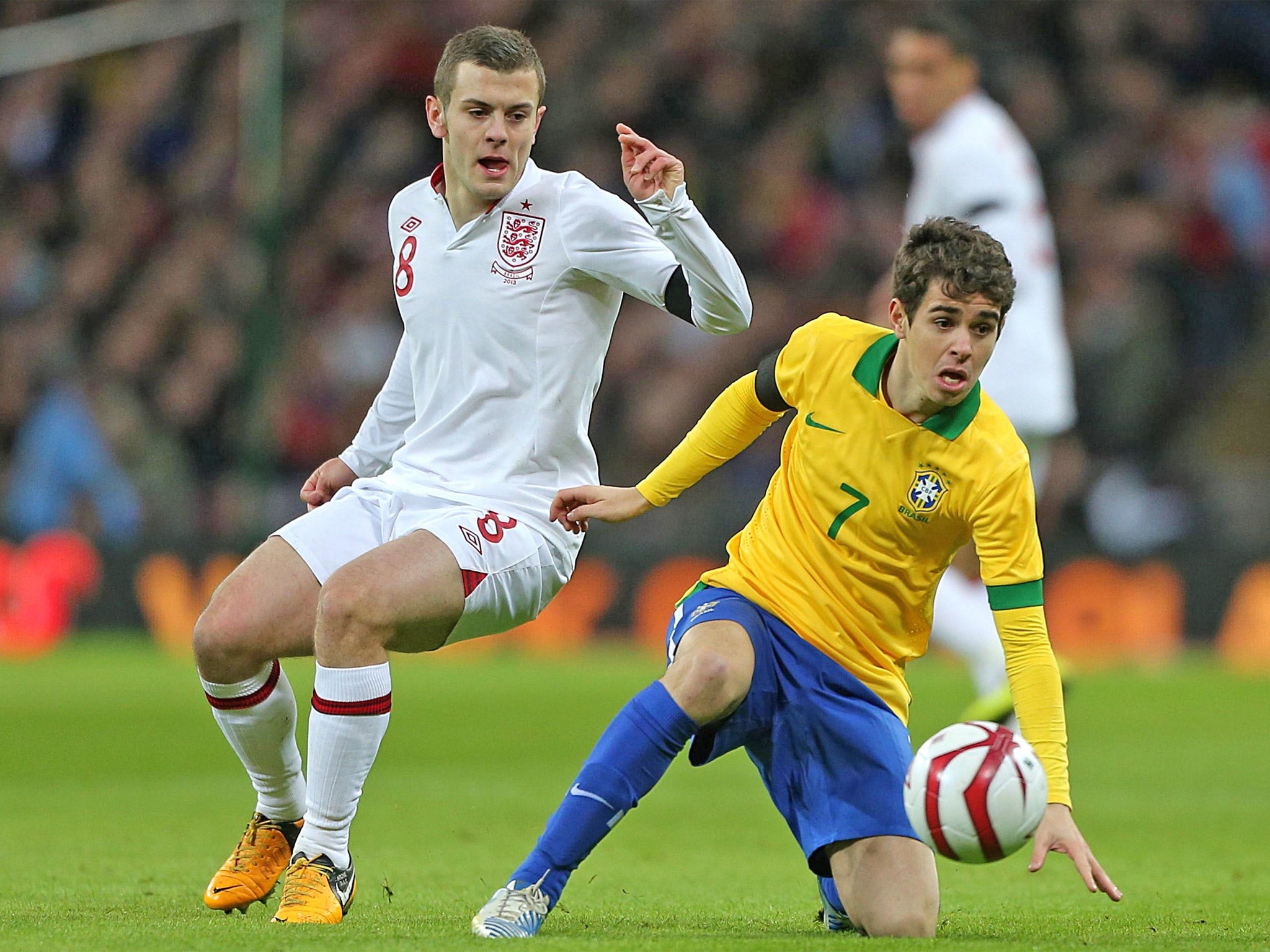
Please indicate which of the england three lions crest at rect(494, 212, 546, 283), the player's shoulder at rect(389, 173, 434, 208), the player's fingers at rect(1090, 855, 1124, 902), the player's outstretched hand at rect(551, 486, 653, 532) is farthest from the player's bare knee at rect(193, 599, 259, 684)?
the player's fingers at rect(1090, 855, 1124, 902)

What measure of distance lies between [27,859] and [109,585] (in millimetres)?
9613

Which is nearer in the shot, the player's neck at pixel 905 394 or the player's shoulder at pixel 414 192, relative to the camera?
the player's neck at pixel 905 394

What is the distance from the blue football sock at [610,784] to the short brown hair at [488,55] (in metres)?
1.69

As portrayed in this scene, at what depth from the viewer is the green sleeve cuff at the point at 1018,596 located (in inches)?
170

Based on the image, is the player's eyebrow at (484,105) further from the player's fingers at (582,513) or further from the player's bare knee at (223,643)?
the player's bare knee at (223,643)

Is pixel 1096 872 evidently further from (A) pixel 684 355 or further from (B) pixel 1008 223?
(A) pixel 684 355

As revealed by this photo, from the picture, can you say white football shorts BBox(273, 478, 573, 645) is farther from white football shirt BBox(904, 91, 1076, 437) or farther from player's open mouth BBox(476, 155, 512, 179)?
white football shirt BBox(904, 91, 1076, 437)

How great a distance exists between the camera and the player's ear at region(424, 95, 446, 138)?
5.12m

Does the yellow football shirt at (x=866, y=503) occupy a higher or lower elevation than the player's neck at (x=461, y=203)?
lower

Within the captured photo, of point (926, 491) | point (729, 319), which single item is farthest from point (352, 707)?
point (926, 491)

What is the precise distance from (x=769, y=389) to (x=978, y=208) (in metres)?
2.89

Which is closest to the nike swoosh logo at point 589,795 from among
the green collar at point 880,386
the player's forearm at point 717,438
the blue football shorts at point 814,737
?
the blue football shorts at point 814,737

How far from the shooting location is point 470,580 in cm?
479

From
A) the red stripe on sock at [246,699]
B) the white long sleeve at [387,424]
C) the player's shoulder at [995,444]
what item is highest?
the player's shoulder at [995,444]
